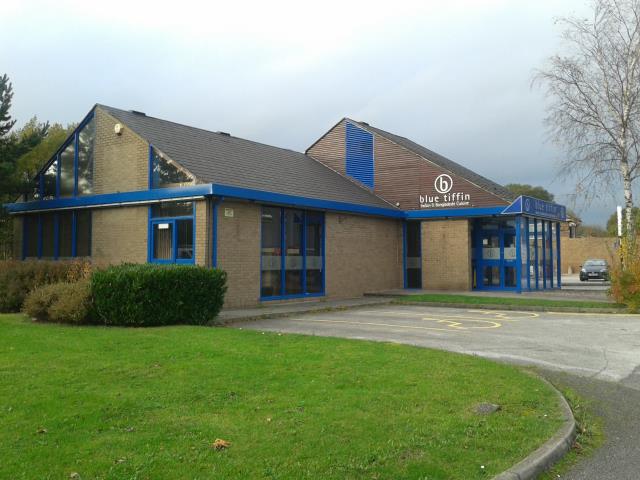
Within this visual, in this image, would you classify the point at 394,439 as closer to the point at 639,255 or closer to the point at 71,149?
the point at 639,255

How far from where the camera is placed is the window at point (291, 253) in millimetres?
18766

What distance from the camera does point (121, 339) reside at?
10.0 meters

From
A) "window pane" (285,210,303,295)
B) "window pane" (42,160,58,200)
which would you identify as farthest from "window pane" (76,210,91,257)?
"window pane" (285,210,303,295)

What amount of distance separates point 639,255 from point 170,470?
17612mm

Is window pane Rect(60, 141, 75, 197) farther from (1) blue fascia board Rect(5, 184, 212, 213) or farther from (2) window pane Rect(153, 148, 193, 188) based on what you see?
(2) window pane Rect(153, 148, 193, 188)

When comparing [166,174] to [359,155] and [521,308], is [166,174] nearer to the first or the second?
[521,308]

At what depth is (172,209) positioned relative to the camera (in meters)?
17.6

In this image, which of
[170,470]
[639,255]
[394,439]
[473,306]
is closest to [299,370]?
[394,439]

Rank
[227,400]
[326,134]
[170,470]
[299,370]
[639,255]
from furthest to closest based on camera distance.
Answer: [326,134] < [639,255] < [299,370] < [227,400] < [170,470]

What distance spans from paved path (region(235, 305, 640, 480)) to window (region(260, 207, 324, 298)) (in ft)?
8.39

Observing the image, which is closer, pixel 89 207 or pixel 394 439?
pixel 394 439

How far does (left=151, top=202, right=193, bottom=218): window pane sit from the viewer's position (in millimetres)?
17125

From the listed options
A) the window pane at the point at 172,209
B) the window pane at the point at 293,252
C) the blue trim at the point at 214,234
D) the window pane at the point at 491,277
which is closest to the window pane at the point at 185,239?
the window pane at the point at 172,209

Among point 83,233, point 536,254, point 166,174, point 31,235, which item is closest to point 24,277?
point 166,174
